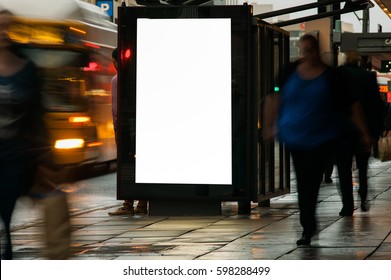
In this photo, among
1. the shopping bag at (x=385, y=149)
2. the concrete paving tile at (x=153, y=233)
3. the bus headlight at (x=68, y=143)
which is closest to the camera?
the concrete paving tile at (x=153, y=233)

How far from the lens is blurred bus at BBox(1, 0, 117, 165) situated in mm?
20594

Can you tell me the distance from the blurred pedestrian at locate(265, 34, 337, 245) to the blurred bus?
8751 mm

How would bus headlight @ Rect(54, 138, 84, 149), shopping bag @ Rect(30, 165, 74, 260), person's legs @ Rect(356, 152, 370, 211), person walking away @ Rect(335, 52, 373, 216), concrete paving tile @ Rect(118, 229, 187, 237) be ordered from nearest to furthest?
shopping bag @ Rect(30, 165, 74, 260) < person walking away @ Rect(335, 52, 373, 216) < concrete paving tile @ Rect(118, 229, 187, 237) < person's legs @ Rect(356, 152, 370, 211) < bus headlight @ Rect(54, 138, 84, 149)

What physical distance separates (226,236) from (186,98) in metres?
2.51

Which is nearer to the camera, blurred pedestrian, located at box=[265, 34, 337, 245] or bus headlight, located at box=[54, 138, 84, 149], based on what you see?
blurred pedestrian, located at box=[265, 34, 337, 245]

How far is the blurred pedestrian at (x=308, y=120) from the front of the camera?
32.6ft

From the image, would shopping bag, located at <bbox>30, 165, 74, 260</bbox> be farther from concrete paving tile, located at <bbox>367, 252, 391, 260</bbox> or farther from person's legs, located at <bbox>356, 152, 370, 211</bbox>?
person's legs, located at <bbox>356, 152, 370, 211</bbox>

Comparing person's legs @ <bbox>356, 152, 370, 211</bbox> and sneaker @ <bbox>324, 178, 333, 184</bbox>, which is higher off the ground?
person's legs @ <bbox>356, 152, 370, 211</bbox>

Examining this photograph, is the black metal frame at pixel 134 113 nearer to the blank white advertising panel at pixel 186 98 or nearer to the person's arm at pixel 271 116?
the blank white advertising panel at pixel 186 98

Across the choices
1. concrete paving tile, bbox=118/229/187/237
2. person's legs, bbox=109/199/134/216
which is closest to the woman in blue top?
concrete paving tile, bbox=118/229/187/237

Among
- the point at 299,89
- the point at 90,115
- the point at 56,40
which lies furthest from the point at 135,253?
the point at 90,115

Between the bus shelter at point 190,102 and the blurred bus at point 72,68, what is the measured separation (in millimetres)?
5312

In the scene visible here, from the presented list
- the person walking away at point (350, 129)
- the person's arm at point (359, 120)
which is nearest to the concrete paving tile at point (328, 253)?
the person walking away at point (350, 129)

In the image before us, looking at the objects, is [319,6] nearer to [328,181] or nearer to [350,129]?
[350,129]
